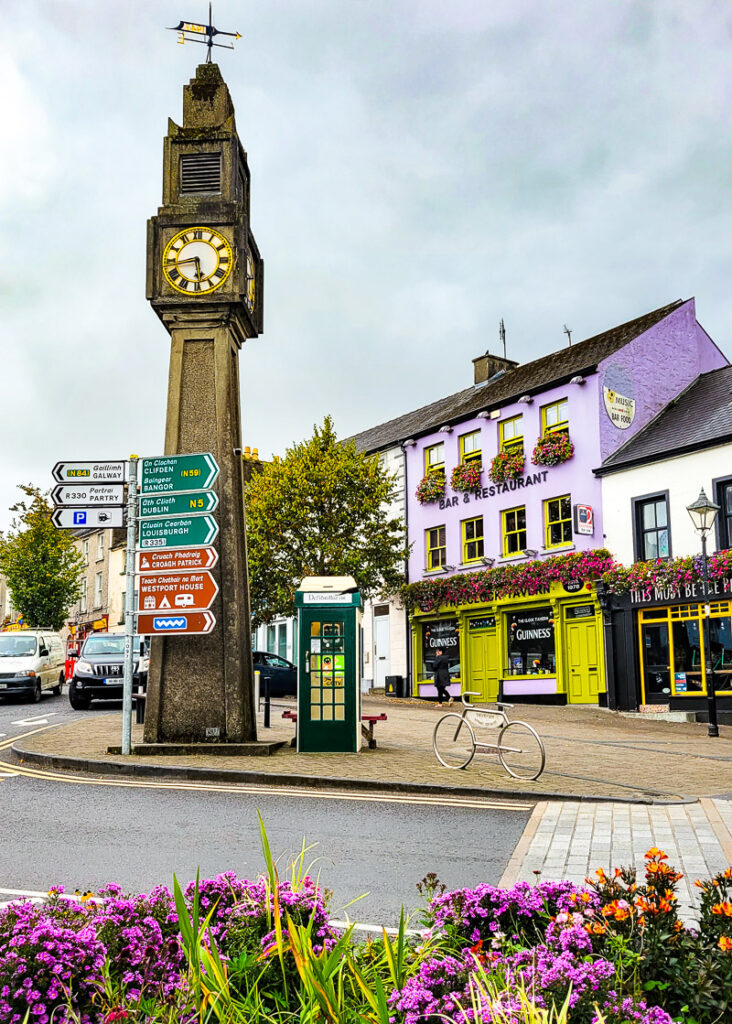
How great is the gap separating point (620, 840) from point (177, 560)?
7.74 meters

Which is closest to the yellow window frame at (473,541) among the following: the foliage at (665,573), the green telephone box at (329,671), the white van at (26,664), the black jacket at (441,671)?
the black jacket at (441,671)

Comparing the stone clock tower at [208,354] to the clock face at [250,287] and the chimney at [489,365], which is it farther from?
the chimney at [489,365]

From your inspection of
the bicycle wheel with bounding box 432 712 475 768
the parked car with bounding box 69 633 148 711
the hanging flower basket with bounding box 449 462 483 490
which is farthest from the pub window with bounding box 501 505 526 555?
the parked car with bounding box 69 633 148 711

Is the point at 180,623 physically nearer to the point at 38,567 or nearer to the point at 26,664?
the point at 26,664

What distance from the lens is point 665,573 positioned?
2398 centimetres

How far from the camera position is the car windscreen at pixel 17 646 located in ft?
82.1

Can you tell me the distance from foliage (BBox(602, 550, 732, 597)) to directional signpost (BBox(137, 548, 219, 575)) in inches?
541

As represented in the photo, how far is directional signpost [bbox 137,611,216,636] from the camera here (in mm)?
13156

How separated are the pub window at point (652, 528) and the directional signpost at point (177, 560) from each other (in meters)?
14.8

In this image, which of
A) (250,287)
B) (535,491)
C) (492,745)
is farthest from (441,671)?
(250,287)

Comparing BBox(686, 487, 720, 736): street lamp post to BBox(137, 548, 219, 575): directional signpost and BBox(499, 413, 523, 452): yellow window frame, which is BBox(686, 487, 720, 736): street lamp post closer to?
BBox(137, 548, 219, 575): directional signpost

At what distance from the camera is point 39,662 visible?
25391mm

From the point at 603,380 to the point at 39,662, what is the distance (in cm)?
1726

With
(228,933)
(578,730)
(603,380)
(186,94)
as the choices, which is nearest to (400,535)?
(603,380)
